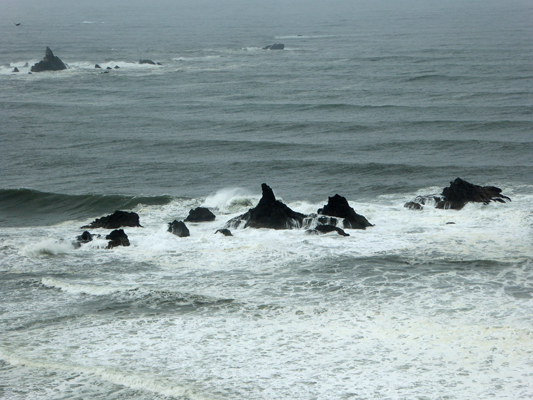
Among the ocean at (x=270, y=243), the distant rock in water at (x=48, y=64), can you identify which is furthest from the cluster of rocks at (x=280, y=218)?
the distant rock in water at (x=48, y=64)

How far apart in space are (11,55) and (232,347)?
8592 cm

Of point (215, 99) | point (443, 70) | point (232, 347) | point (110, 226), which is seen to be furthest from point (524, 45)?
point (232, 347)

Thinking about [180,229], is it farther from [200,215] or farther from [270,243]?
[270,243]

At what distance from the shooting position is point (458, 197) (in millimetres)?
27984

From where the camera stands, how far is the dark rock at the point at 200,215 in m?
27.9

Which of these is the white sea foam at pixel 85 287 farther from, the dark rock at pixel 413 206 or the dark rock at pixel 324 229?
the dark rock at pixel 413 206

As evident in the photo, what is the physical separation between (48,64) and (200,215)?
2256 inches

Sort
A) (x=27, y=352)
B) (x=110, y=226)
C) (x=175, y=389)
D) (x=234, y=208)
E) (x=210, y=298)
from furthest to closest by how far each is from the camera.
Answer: (x=234, y=208) < (x=110, y=226) < (x=210, y=298) < (x=27, y=352) < (x=175, y=389)

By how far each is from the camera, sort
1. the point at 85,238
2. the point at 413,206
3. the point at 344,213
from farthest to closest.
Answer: the point at 413,206, the point at 344,213, the point at 85,238

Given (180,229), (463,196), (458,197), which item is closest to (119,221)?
(180,229)

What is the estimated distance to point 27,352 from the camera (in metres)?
16.9

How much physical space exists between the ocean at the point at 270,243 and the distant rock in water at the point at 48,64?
990 cm

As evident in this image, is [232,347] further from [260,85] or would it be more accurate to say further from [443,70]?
[443,70]

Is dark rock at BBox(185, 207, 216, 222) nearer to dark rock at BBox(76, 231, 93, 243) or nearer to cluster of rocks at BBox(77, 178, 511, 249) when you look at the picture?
cluster of rocks at BBox(77, 178, 511, 249)
